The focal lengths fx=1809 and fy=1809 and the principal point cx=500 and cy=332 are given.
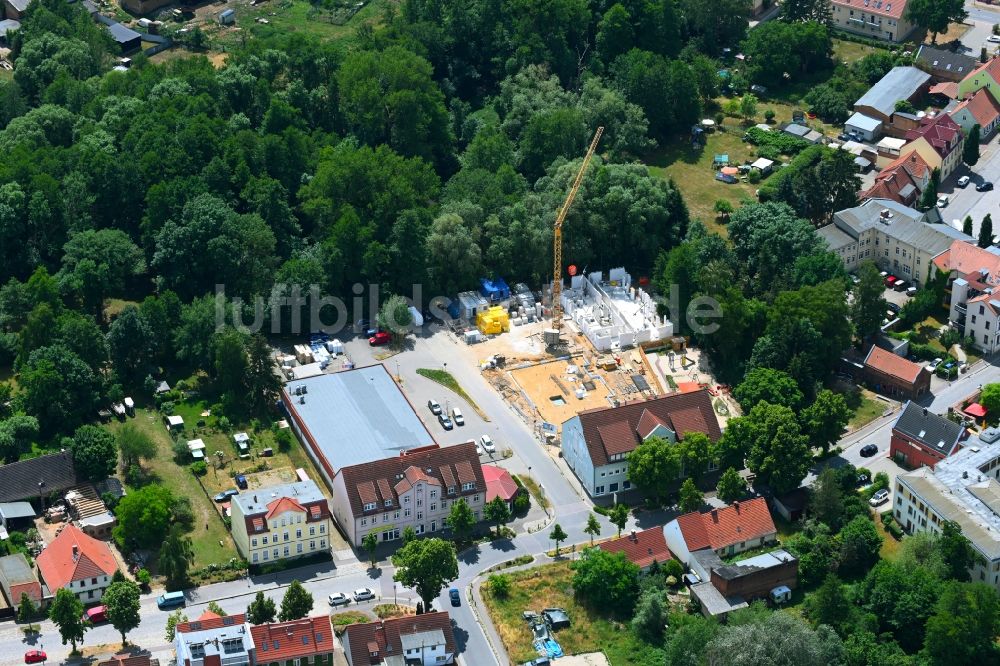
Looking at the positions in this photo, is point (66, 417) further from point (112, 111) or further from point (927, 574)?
point (927, 574)

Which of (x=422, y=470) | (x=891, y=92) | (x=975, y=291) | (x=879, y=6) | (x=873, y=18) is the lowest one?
(x=975, y=291)

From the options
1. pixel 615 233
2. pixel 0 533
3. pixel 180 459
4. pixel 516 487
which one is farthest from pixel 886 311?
pixel 0 533

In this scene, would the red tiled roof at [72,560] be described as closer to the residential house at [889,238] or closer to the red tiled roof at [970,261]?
the residential house at [889,238]

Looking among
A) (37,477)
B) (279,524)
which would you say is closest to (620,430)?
(279,524)

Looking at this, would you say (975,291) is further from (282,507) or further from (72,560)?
(72,560)

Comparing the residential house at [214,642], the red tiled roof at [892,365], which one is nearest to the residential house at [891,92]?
the red tiled roof at [892,365]

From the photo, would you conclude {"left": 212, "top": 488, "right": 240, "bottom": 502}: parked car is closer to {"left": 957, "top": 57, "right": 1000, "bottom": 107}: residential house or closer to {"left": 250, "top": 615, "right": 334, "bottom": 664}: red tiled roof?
{"left": 250, "top": 615, "right": 334, "bottom": 664}: red tiled roof

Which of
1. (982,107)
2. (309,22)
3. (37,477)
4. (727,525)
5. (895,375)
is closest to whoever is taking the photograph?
(727,525)
